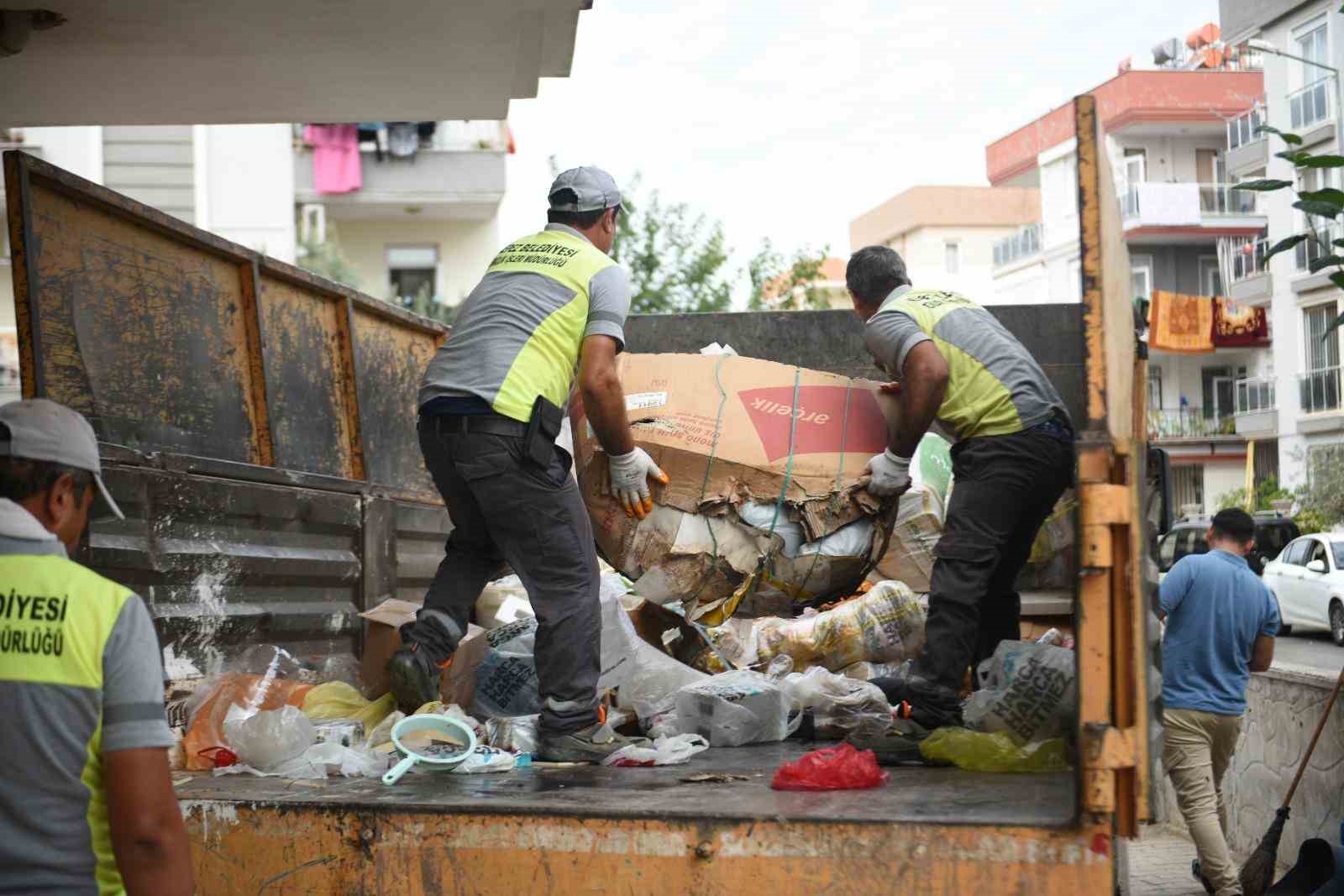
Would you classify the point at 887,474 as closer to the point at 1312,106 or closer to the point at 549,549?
the point at 549,549

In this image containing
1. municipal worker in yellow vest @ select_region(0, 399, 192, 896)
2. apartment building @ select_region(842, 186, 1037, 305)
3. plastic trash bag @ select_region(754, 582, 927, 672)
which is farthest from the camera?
apartment building @ select_region(842, 186, 1037, 305)

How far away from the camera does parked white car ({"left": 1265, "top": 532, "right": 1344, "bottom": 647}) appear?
17.0m

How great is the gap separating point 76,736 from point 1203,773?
14.7 ft

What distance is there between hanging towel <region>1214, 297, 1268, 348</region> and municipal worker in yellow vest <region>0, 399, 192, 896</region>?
3426cm

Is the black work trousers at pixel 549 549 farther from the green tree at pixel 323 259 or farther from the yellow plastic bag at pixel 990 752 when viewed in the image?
the green tree at pixel 323 259

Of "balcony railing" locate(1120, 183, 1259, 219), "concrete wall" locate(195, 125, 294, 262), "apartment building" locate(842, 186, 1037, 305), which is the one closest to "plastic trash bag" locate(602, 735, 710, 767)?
"concrete wall" locate(195, 125, 294, 262)

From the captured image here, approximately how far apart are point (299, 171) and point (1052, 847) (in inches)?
881

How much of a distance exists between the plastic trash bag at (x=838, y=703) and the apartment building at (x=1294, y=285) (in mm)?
23003

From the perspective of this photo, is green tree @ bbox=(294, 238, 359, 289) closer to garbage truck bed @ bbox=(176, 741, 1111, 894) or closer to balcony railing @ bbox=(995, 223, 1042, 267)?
garbage truck bed @ bbox=(176, 741, 1111, 894)

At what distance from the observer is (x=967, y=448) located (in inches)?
149

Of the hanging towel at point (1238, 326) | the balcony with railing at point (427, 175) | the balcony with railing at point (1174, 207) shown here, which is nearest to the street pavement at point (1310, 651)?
the balcony with railing at point (427, 175)

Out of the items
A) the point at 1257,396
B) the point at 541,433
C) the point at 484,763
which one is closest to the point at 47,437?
the point at 484,763

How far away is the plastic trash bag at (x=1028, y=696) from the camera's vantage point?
3.14 metres

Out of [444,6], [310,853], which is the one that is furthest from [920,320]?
[310,853]
